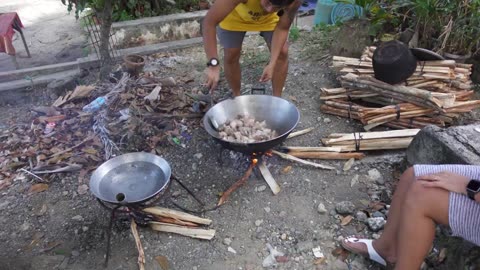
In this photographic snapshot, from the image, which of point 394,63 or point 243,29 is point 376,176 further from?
point 243,29

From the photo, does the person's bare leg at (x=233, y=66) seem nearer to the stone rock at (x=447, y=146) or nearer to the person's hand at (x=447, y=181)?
the stone rock at (x=447, y=146)

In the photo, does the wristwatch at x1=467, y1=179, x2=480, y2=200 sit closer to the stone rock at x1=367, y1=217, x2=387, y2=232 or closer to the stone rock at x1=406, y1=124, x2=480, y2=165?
the stone rock at x1=406, y1=124, x2=480, y2=165

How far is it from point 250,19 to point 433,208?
2.71 meters

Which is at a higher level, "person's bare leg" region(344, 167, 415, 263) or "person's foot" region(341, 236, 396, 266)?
"person's bare leg" region(344, 167, 415, 263)

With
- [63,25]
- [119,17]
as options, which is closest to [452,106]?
[119,17]

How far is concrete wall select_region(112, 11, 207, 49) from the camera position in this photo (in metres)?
6.46

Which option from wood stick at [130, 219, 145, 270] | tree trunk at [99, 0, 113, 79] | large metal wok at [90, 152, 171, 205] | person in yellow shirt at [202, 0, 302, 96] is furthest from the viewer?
tree trunk at [99, 0, 113, 79]

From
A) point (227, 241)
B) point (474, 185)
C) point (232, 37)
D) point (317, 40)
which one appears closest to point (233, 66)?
point (232, 37)

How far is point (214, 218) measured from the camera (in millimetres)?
3303

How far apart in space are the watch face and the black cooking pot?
240 centimetres

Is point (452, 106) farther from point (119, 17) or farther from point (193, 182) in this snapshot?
point (119, 17)

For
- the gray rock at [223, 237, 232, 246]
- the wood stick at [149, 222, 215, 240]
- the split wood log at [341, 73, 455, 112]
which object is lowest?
the gray rock at [223, 237, 232, 246]

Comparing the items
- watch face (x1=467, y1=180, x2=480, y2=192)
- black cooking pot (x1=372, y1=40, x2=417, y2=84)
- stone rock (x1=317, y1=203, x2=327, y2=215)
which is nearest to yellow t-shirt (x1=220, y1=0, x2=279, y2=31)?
black cooking pot (x1=372, y1=40, x2=417, y2=84)

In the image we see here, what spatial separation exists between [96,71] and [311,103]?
3.51 metres
